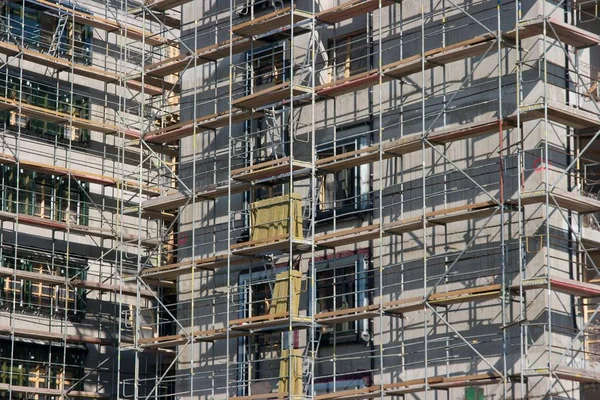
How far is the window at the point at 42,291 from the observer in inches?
1978

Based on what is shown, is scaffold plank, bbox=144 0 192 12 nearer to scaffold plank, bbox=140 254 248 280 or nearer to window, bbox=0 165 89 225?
window, bbox=0 165 89 225

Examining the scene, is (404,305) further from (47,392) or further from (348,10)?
(47,392)

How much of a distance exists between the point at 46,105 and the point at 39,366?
9.30m

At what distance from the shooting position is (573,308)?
37.1m

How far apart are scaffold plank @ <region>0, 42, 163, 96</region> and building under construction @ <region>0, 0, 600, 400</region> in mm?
124

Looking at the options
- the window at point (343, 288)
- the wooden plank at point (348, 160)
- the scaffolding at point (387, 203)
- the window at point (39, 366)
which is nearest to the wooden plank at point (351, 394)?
the scaffolding at point (387, 203)

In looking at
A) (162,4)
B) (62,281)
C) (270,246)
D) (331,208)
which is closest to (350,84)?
(331,208)

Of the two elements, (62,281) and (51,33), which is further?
(51,33)

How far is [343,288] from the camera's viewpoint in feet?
135

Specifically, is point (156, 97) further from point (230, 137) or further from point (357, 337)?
point (357, 337)

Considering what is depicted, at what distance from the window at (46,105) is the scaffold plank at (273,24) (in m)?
9.63

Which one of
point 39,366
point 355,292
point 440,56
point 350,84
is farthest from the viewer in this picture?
point 39,366

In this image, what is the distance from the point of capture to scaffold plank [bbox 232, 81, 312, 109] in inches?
1640

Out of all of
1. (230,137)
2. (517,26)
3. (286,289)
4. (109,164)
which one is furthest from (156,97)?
(517,26)
